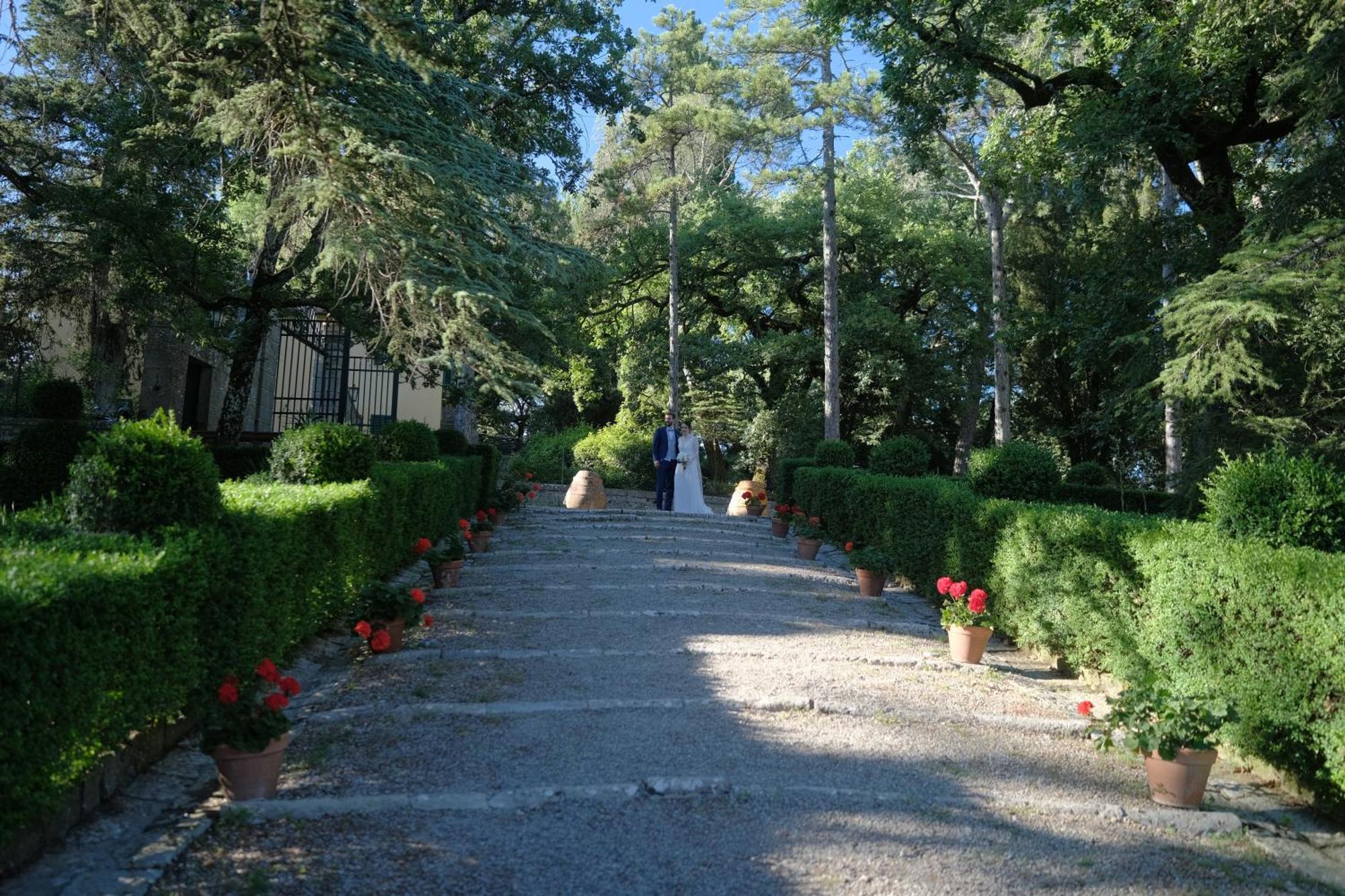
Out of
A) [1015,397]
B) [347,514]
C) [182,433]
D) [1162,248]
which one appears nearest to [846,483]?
[1162,248]

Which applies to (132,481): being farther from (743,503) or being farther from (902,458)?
(743,503)

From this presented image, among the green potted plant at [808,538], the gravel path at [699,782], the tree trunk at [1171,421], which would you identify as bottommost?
the gravel path at [699,782]

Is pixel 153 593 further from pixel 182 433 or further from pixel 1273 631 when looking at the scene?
pixel 1273 631

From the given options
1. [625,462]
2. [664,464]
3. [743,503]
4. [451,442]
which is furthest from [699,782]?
[625,462]

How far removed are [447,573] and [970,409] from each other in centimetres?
1970

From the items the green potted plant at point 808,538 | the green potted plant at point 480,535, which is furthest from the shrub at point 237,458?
the green potted plant at point 808,538

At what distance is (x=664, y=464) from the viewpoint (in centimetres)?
1727

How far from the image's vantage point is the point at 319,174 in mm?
6637

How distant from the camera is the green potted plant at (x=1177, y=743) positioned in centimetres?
432

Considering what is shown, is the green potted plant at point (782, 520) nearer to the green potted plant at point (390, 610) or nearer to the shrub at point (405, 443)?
the shrub at point (405, 443)

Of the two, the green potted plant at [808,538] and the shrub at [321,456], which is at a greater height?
the shrub at [321,456]

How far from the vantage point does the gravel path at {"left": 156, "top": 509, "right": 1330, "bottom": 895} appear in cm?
342

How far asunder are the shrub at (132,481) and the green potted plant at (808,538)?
9285 millimetres

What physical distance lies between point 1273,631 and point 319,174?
21.4 feet
